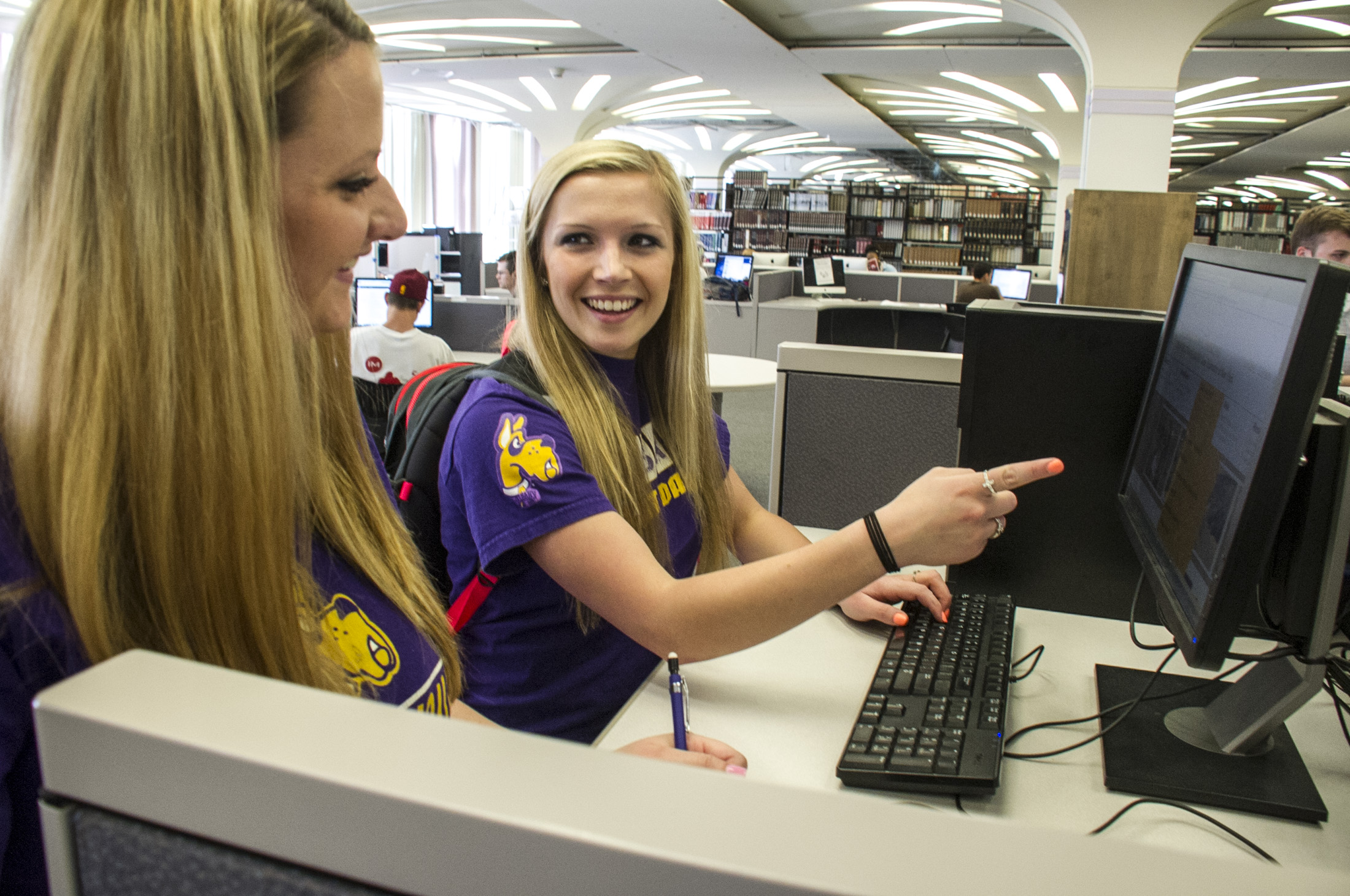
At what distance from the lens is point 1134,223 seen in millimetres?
3150

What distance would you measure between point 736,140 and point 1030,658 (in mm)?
15304

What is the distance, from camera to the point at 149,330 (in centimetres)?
47

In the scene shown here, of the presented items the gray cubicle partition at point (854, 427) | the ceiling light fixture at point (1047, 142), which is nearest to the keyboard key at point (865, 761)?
the gray cubicle partition at point (854, 427)

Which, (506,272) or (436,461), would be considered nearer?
(436,461)

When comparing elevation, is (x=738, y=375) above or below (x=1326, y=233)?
below

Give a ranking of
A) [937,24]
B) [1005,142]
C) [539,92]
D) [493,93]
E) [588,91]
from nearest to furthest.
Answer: [937,24], [588,91], [539,92], [493,93], [1005,142]

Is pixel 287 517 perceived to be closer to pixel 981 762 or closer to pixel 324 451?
pixel 324 451

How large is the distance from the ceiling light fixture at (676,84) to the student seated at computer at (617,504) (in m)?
9.40

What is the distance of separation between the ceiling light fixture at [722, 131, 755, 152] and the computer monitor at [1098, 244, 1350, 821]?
48.0 feet

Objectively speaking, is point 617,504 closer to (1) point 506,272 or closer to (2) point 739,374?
(2) point 739,374

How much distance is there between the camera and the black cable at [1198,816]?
2.42ft

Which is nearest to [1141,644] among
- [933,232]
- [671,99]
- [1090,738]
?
[1090,738]

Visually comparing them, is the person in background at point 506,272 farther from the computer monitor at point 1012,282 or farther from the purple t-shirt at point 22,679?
the purple t-shirt at point 22,679

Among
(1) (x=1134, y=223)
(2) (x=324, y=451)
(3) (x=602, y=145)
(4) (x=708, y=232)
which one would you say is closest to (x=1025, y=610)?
(3) (x=602, y=145)
